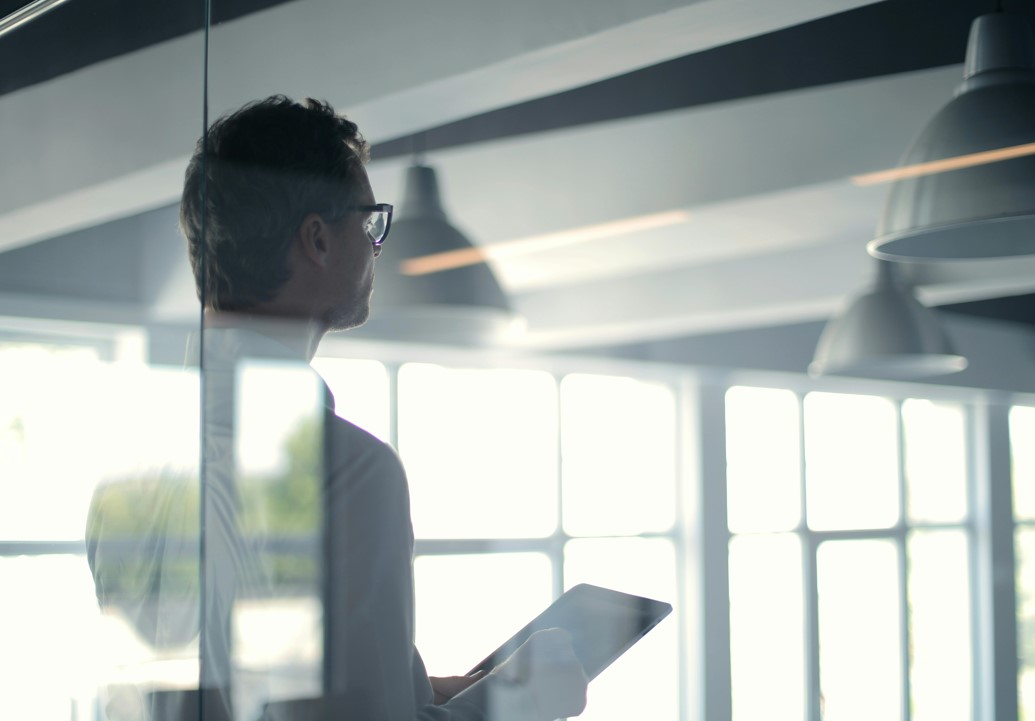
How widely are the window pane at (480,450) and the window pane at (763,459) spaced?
17 cm

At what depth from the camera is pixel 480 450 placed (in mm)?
1055

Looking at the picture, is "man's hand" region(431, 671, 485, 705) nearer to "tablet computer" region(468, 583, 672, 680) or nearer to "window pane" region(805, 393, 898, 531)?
"tablet computer" region(468, 583, 672, 680)

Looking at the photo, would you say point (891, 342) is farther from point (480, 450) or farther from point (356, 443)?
point (356, 443)

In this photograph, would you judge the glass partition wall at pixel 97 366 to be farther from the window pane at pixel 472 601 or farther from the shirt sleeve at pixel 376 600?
the window pane at pixel 472 601

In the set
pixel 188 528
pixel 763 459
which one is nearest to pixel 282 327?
pixel 188 528

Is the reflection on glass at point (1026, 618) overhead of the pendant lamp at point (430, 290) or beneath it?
beneath

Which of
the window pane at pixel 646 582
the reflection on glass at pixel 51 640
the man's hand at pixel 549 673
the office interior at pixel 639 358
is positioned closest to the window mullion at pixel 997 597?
the office interior at pixel 639 358

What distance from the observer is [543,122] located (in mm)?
1257

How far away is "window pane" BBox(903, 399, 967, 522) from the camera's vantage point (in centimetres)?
90

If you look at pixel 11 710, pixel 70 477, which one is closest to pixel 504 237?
pixel 70 477

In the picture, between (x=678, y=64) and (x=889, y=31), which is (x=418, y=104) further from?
(x=889, y=31)

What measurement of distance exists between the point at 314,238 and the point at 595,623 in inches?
20.6

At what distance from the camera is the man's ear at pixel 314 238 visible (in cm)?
121

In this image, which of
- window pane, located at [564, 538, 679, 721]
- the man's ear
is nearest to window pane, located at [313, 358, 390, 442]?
the man's ear
